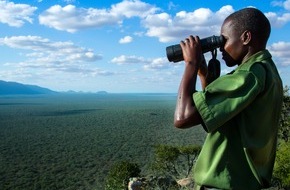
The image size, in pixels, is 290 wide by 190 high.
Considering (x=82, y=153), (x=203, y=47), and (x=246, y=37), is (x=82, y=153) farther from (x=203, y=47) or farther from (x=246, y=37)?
(x=246, y=37)

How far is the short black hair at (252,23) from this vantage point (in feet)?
6.01

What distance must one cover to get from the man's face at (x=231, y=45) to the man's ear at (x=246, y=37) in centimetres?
2

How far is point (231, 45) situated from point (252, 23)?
141 mm

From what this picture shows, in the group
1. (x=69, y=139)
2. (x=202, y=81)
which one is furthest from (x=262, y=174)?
(x=69, y=139)

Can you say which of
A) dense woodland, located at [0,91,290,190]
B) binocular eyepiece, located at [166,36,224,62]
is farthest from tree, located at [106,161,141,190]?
binocular eyepiece, located at [166,36,224,62]

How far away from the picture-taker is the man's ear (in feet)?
6.05

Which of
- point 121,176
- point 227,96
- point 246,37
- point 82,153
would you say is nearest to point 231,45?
point 246,37

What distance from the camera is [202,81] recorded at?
88.0 inches

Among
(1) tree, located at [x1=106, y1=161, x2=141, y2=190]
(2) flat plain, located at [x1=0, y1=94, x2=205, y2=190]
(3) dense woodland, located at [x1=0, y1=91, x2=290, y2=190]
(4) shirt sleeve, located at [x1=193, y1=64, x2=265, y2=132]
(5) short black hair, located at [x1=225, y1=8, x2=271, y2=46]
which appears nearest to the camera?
(4) shirt sleeve, located at [x1=193, y1=64, x2=265, y2=132]

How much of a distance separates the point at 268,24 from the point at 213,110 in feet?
1.72

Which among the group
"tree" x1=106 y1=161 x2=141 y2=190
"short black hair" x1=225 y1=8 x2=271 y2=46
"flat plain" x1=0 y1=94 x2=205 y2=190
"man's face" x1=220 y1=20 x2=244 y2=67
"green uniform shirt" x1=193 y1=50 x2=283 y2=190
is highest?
"short black hair" x1=225 y1=8 x2=271 y2=46

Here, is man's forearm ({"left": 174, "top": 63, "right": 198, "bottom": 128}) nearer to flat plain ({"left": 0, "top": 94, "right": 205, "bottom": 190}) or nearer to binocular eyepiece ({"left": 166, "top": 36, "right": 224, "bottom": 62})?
binocular eyepiece ({"left": 166, "top": 36, "right": 224, "bottom": 62})

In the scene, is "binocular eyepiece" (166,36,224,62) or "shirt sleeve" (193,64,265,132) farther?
"binocular eyepiece" (166,36,224,62)

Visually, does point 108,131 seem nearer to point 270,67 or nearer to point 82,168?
point 82,168
